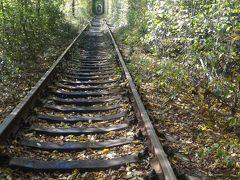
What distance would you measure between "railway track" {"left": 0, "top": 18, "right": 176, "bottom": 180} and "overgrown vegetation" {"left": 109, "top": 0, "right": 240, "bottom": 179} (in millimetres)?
357

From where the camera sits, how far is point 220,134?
4.89 metres

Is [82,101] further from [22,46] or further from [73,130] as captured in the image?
[22,46]

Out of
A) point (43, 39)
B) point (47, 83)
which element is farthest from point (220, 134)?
point (43, 39)

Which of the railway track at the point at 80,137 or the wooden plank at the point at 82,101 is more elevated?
the railway track at the point at 80,137

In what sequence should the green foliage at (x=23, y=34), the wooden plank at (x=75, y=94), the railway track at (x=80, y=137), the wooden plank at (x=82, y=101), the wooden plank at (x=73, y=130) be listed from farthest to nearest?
1. the green foliage at (x=23, y=34)
2. the wooden plank at (x=75, y=94)
3. the wooden plank at (x=82, y=101)
4. the wooden plank at (x=73, y=130)
5. the railway track at (x=80, y=137)

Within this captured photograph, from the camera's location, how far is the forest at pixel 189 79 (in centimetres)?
412

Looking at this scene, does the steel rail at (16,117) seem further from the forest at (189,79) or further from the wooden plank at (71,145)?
the forest at (189,79)

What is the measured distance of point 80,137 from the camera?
15.0 feet

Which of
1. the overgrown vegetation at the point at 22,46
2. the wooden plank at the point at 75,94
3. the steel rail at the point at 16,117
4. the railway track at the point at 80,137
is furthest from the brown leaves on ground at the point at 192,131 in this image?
the overgrown vegetation at the point at 22,46

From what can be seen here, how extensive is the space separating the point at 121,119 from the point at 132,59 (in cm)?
588

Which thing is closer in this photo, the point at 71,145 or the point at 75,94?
the point at 71,145

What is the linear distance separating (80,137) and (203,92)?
109 inches

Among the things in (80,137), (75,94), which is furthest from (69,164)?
(75,94)

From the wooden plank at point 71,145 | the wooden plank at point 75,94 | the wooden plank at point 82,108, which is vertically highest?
the wooden plank at point 71,145
